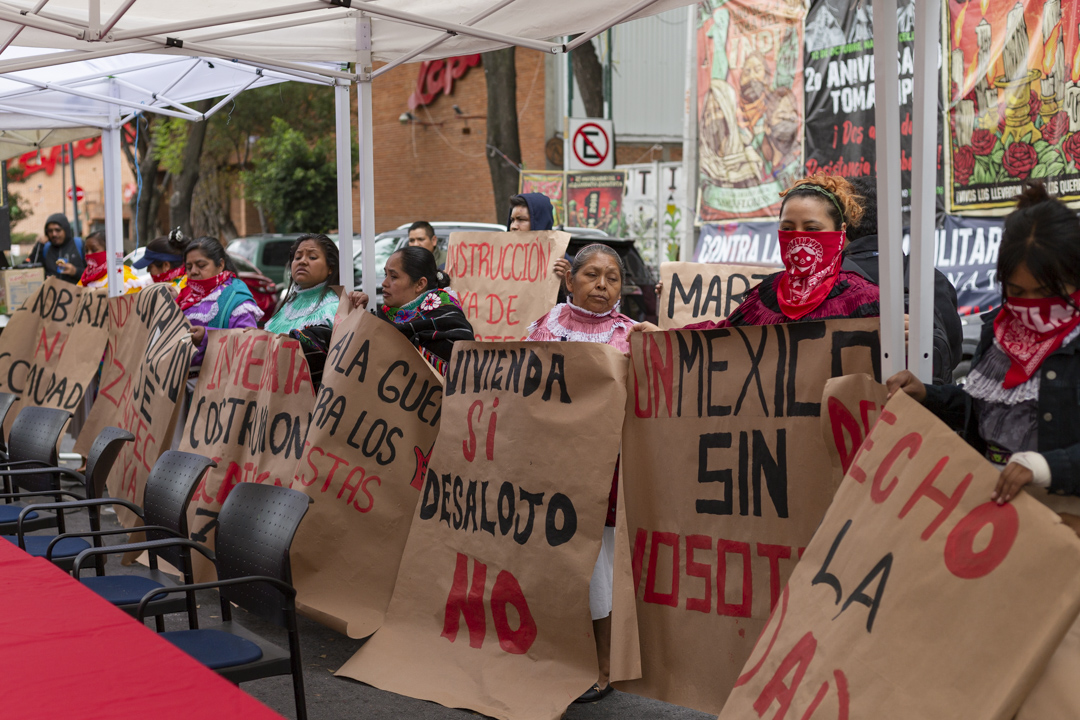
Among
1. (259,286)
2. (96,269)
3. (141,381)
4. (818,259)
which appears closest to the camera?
(818,259)

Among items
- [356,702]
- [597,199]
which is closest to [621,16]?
[356,702]

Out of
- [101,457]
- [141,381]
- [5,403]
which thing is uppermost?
[141,381]

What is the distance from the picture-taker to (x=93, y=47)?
5605 millimetres

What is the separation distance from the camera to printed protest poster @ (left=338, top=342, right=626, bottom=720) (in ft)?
12.7

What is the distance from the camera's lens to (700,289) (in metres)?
6.40

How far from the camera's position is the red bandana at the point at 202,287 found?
675cm

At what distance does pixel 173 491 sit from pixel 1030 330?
327cm

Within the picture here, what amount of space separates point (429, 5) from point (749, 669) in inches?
157

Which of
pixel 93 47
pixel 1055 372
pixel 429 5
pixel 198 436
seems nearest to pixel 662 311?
pixel 429 5

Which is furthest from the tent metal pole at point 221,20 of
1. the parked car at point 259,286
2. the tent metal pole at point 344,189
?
the parked car at point 259,286

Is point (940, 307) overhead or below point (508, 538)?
overhead

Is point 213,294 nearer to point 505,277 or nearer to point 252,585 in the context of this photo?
point 505,277

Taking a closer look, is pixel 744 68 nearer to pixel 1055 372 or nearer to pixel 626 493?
pixel 626 493

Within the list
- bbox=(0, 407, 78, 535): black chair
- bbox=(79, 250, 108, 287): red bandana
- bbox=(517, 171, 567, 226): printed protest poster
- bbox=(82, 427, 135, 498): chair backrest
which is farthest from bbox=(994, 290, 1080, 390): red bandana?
bbox=(517, 171, 567, 226): printed protest poster
